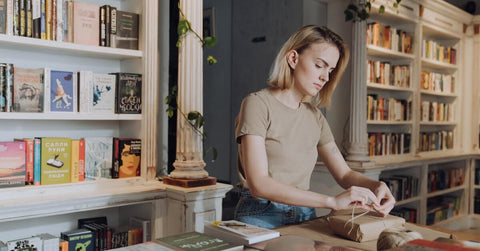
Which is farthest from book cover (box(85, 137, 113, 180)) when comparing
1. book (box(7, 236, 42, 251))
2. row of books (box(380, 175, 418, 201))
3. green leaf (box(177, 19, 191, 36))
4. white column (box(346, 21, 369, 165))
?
row of books (box(380, 175, 418, 201))

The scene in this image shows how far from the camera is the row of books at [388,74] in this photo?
13.8ft

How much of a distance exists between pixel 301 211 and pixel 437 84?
4.12 metres

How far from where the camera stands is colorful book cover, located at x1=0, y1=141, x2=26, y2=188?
Result: 7.39ft

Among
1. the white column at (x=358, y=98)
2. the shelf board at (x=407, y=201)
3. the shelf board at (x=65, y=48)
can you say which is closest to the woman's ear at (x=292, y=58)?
the shelf board at (x=65, y=48)

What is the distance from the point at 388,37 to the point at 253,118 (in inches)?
123

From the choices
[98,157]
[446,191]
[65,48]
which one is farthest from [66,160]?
[446,191]

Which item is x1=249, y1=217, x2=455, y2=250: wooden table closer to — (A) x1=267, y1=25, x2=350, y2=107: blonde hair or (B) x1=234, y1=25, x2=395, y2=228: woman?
(B) x1=234, y1=25, x2=395, y2=228: woman

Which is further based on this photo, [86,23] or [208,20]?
[208,20]

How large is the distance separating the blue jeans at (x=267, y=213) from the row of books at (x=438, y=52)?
12.7 ft

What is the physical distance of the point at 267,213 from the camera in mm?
1660

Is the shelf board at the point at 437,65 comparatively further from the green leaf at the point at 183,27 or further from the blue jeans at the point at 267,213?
the blue jeans at the point at 267,213

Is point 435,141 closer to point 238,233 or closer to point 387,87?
point 387,87

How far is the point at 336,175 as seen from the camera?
1.89 metres

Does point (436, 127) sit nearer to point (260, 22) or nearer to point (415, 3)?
point (415, 3)
